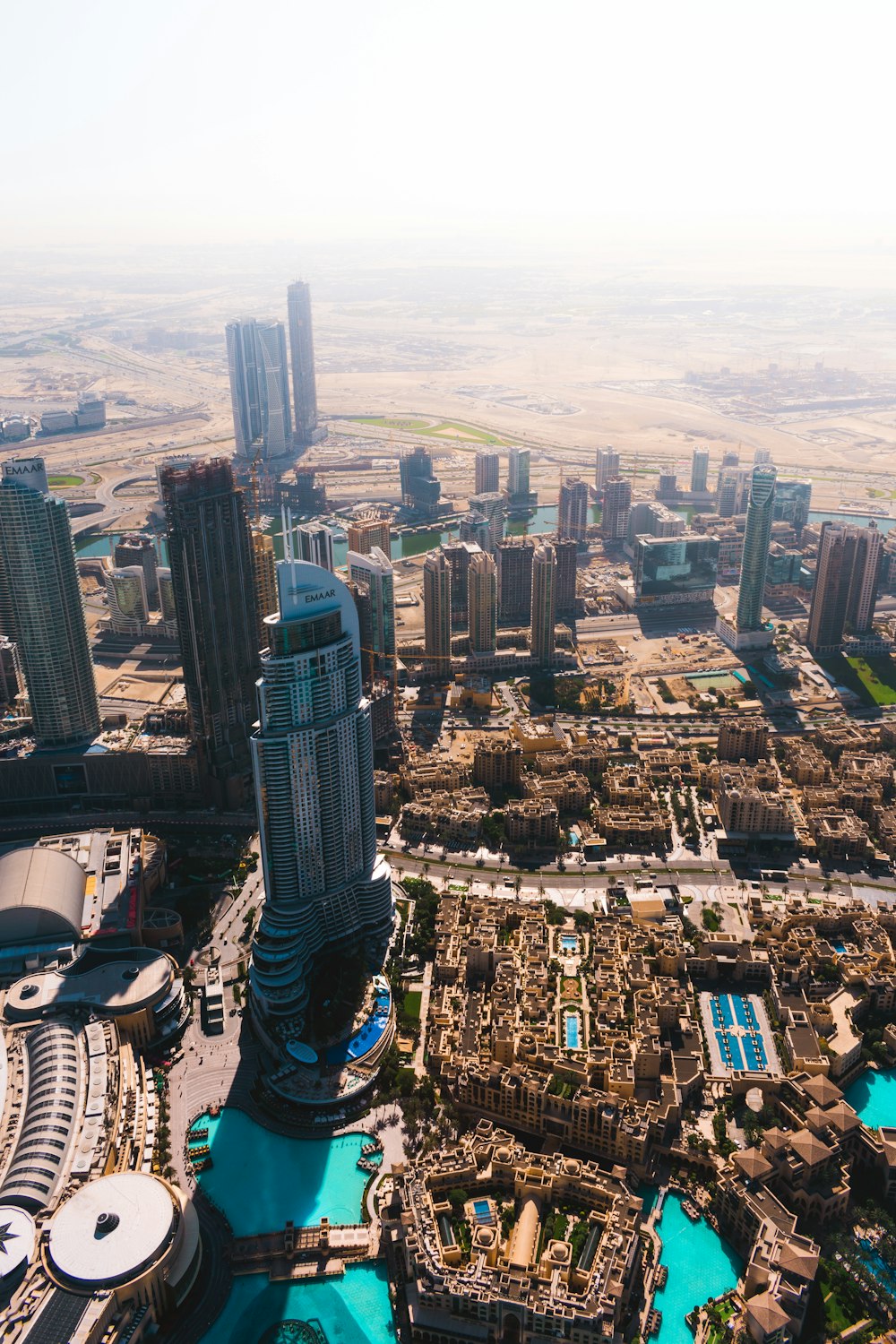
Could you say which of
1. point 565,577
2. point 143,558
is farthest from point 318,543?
point 143,558

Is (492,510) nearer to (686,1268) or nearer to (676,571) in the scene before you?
(676,571)

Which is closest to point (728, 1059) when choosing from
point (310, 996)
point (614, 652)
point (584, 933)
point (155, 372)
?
point (584, 933)

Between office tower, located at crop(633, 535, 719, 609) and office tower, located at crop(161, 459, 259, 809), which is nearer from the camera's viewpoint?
office tower, located at crop(161, 459, 259, 809)

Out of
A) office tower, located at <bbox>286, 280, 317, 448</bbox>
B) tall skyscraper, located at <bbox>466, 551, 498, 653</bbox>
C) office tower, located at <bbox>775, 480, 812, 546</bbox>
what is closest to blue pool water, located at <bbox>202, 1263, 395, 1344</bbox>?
tall skyscraper, located at <bbox>466, 551, 498, 653</bbox>

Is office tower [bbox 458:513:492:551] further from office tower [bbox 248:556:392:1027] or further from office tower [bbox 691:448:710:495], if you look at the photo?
office tower [bbox 248:556:392:1027]

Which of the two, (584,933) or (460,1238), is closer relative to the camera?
(460,1238)

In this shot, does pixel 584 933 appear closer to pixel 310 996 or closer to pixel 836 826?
pixel 310 996

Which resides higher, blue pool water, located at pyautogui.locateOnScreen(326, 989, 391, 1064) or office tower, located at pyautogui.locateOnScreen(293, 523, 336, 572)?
office tower, located at pyautogui.locateOnScreen(293, 523, 336, 572)
